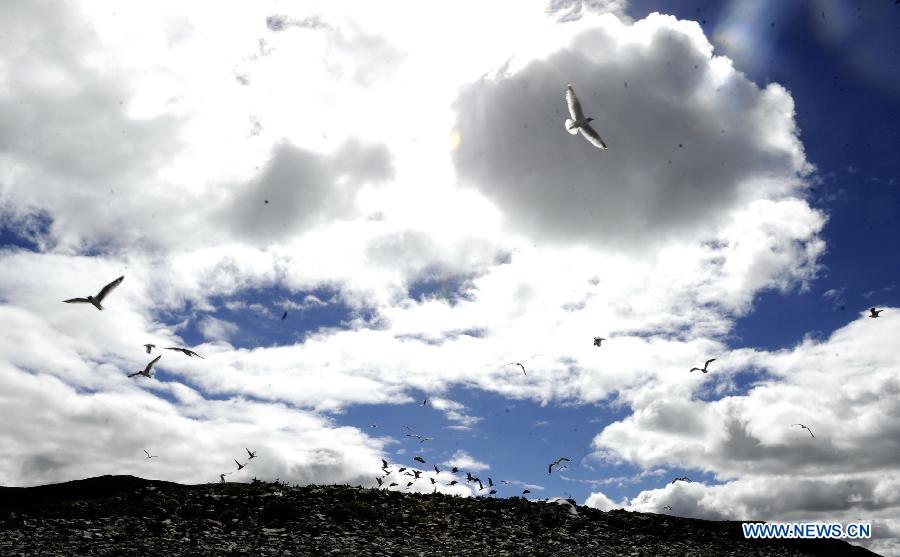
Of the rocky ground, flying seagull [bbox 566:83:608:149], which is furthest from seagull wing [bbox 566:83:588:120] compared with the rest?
the rocky ground

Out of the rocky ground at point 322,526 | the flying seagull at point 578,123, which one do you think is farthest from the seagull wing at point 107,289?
the flying seagull at point 578,123

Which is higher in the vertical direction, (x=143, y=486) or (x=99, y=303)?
(x=99, y=303)

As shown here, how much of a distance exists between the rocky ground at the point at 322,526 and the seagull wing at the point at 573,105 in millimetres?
14381

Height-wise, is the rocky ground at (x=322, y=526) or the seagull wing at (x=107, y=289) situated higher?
the seagull wing at (x=107, y=289)

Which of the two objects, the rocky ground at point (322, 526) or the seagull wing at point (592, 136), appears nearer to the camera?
the rocky ground at point (322, 526)

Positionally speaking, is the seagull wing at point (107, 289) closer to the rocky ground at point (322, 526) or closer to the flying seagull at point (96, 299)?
the flying seagull at point (96, 299)

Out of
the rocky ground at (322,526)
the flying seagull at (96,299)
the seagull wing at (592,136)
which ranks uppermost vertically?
the seagull wing at (592,136)

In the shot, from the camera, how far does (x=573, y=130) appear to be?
2241cm

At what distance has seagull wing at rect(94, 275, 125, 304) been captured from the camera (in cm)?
2086

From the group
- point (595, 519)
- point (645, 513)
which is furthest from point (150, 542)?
point (645, 513)

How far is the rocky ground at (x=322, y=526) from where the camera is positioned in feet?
63.0

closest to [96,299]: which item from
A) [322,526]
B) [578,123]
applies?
[322,526]

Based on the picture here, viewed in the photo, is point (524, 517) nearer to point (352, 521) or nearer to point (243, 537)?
point (352, 521)

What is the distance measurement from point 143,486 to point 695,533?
69.6 ft
